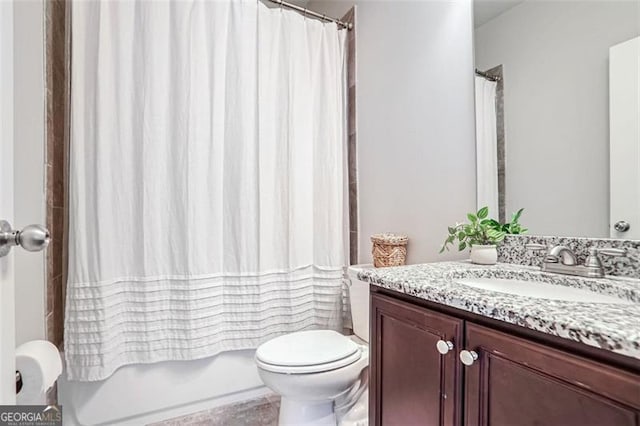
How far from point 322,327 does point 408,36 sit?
5.36 ft

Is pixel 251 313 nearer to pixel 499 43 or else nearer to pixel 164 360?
pixel 164 360

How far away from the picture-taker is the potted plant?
43.7 inches

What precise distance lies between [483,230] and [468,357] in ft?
2.05

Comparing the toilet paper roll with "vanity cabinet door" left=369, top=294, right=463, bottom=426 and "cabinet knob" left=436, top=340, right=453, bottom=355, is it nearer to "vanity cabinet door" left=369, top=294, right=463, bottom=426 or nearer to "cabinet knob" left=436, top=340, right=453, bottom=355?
"vanity cabinet door" left=369, top=294, right=463, bottom=426

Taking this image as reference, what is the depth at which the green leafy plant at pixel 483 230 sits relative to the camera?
1.13 m

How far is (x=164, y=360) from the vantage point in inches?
59.5

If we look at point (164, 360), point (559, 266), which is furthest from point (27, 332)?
point (559, 266)

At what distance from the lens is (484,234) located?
3.76 ft

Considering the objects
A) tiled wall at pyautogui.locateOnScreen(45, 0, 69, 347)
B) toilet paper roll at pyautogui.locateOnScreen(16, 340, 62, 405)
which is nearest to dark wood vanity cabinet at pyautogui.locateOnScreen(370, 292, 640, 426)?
toilet paper roll at pyautogui.locateOnScreen(16, 340, 62, 405)

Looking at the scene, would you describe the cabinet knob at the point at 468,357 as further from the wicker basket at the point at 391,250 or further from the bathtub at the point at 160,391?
the bathtub at the point at 160,391

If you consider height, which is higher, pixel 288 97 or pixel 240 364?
pixel 288 97

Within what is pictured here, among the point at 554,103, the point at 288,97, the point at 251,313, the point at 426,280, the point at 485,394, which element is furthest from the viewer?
the point at 288,97

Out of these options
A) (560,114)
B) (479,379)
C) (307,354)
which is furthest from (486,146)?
(307,354)

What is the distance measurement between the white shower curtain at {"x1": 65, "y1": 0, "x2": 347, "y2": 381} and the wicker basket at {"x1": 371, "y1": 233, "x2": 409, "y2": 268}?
0.38m
